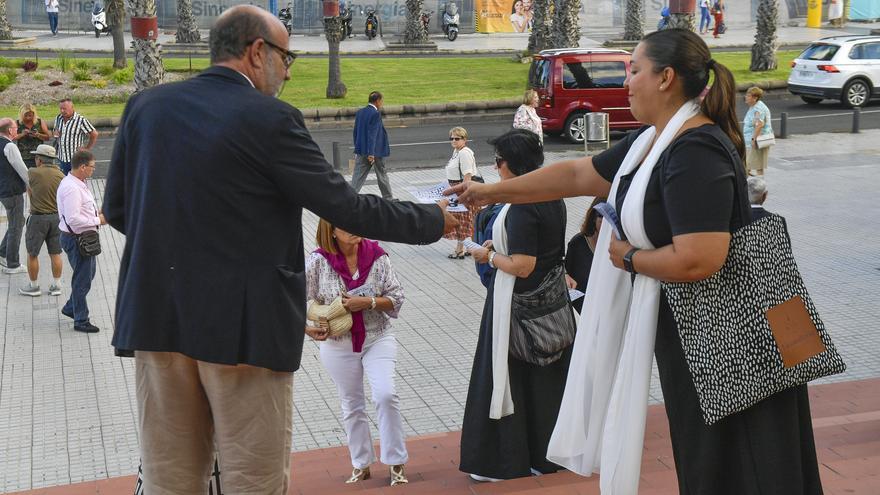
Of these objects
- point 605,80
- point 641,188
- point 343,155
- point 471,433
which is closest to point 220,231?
point 641,188

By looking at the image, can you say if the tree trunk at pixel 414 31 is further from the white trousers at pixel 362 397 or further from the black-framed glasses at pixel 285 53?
the black-framed glasses at pixel 285 53

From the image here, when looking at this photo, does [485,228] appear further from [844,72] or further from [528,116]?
[844,72]

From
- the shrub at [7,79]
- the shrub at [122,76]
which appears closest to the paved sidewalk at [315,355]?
the shrub at [7,79]

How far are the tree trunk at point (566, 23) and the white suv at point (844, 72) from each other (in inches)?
276

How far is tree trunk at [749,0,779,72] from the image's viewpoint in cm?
3152

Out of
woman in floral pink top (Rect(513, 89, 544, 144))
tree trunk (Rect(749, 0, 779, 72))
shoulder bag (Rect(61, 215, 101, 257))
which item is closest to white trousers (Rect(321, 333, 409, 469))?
shoulder bag (Rect(61, 215, 101, 257))

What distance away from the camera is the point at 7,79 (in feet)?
90.0

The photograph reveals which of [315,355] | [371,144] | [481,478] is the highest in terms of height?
[371,144]

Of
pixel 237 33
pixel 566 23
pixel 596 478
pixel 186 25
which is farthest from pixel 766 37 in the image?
pixel 237 33

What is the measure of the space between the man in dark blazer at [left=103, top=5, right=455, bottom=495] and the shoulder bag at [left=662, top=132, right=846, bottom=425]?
1.06 m

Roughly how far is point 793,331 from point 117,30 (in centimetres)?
2913

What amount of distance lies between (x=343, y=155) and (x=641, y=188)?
18360 millimetres

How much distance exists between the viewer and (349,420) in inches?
242

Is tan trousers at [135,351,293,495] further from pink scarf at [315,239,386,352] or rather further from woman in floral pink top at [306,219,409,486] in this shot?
pink scarf at [315,239,386,352]
